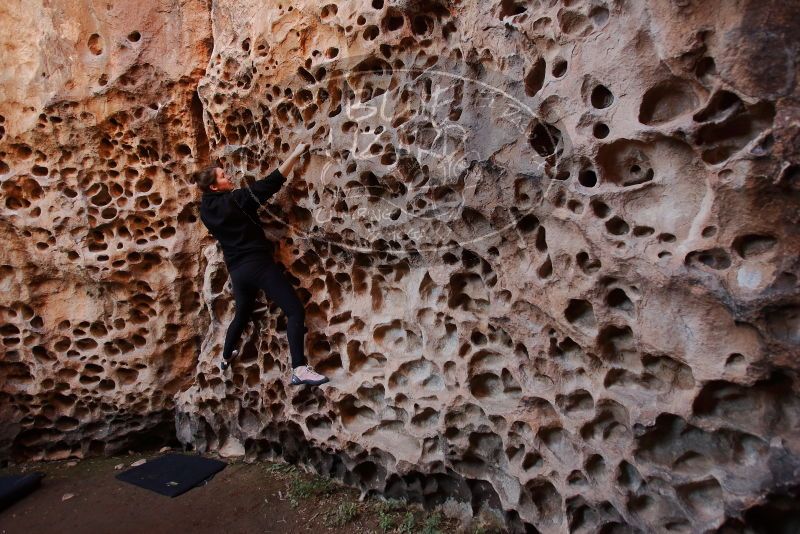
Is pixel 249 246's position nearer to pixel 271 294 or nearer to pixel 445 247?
pixel 271 294

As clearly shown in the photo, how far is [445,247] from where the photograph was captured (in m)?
2.74

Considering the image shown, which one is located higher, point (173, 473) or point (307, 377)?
point (307, 377)

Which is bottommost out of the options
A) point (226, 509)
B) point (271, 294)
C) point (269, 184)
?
point (226, 509)

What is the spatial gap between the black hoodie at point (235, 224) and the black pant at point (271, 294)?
6cm

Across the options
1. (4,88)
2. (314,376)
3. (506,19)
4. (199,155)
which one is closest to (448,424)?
(314,376)

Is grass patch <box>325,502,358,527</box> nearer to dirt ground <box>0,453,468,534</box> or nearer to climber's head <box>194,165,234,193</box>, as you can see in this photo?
dirt ground <box>0,453,468,534</box>

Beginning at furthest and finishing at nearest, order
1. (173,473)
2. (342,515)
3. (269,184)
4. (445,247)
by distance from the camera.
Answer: (173,473) → (269,184) → (342,515) → (445,247)

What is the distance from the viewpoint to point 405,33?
2.73m

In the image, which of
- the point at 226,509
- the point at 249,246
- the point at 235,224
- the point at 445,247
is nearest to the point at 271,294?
the point at 249,246

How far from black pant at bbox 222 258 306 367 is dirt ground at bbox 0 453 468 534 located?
0.74 m

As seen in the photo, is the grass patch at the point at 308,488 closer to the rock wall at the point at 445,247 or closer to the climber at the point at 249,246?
the rock wall at the point at 445,247

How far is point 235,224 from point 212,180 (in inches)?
10.9

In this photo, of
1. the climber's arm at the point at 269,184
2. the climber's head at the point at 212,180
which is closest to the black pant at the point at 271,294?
the climber's arm at the point at 269,184

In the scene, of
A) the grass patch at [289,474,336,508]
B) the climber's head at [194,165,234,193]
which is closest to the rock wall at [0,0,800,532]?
the grass patch at [289,474,336,508]
